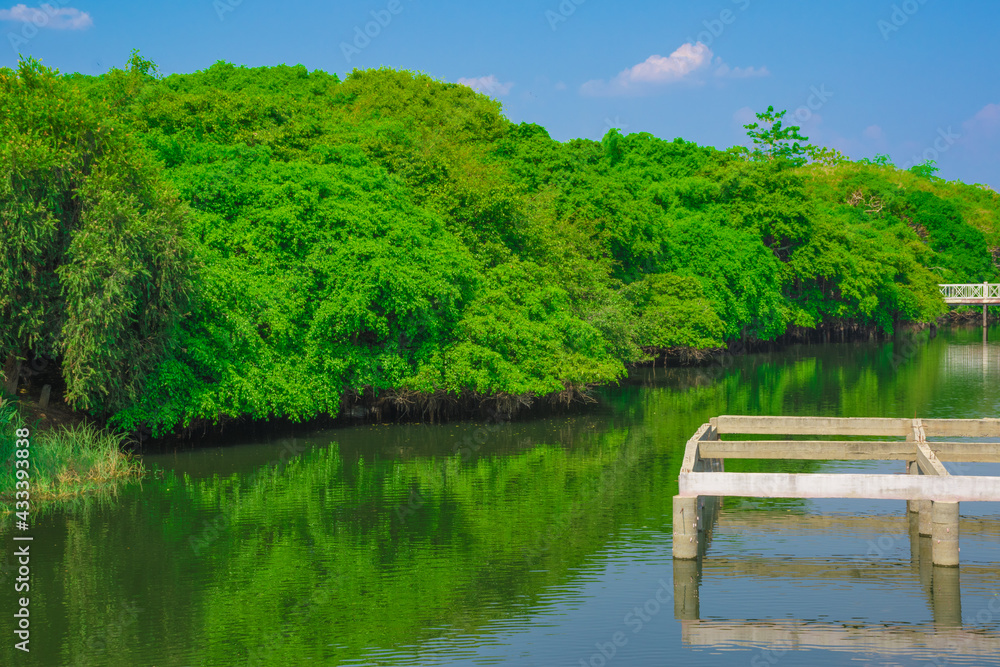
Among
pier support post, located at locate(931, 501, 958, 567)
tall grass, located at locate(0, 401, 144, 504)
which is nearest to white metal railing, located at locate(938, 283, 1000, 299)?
pier support post, located at locate(931, 501, 958, 567)

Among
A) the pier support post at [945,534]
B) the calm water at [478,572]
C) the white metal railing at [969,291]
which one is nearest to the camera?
the calm water at [478,572]

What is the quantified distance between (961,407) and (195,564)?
91.7ft

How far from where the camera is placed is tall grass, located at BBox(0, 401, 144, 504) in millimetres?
21141

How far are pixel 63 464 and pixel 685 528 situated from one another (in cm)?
1371

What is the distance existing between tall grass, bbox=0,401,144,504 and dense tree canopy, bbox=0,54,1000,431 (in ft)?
5.10

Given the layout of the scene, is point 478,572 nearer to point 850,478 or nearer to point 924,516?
point 850,478

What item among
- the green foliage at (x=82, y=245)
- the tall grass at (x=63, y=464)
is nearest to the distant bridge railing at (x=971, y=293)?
the green foliage at (x=82, y=245)

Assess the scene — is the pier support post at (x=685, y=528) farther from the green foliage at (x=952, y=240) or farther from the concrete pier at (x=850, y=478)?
the green foliage at (x=952, y=240)

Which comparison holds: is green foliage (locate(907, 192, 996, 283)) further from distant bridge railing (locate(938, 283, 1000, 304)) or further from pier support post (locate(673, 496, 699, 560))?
pier support post (locate(673, 496, 699, 560))

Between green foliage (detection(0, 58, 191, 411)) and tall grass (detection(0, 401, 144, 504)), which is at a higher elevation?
green foliage (detection(0, 58, 191, 411))

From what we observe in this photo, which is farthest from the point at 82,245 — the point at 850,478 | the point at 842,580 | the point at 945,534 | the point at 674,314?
the point at 674,314

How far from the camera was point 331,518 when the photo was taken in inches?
797

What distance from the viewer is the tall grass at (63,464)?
2114 centimetres

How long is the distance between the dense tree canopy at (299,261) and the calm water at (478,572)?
3429 millimetres
